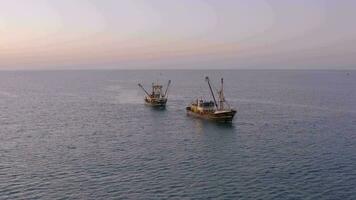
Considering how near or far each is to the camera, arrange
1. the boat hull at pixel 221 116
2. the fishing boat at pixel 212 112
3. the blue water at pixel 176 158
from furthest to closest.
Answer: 1. the fishing boat at pixel 212 112
2. the boat hull at pixel 221 116
3. the blue water at pixel 176 158

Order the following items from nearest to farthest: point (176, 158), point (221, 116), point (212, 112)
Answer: point (176, 158) → point (221, 116) → point (212, 112)

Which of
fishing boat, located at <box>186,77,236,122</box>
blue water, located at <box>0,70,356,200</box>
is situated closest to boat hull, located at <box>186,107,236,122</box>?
fishing boat, located at <box>186,77,236,122</box>

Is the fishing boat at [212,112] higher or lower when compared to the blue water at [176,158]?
higher

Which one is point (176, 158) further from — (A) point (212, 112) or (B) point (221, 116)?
(A) point (212, 112)

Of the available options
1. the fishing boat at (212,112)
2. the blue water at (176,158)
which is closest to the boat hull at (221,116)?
the fishing boat at (212,112)

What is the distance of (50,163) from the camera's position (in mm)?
90812

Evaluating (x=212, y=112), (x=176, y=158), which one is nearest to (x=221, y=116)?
(x=212, y=112)

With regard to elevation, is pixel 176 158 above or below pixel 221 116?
below

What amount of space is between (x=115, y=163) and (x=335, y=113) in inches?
4413

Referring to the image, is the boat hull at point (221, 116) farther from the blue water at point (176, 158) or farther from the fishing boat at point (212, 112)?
the blue water at point (176, 158)

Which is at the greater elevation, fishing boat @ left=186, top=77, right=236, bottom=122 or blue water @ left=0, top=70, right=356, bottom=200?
fishing boat @ left=186, top=77, right=236, bottom=122

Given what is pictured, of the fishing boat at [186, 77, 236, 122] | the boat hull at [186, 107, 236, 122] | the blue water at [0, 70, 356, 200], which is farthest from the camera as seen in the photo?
the fishing boat at [186, 77, 236, 122]

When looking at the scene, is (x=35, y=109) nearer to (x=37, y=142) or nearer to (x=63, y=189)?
(x=37, y=142)

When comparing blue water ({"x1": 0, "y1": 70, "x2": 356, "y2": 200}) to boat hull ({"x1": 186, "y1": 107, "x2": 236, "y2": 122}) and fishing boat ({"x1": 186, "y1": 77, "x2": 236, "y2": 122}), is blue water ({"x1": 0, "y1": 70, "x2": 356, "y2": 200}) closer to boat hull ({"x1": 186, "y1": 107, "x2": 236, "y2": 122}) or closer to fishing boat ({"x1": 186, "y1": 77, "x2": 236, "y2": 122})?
boat hull ({"x1": 186, "y1": 107, "x2": 236, "y2": 122})
